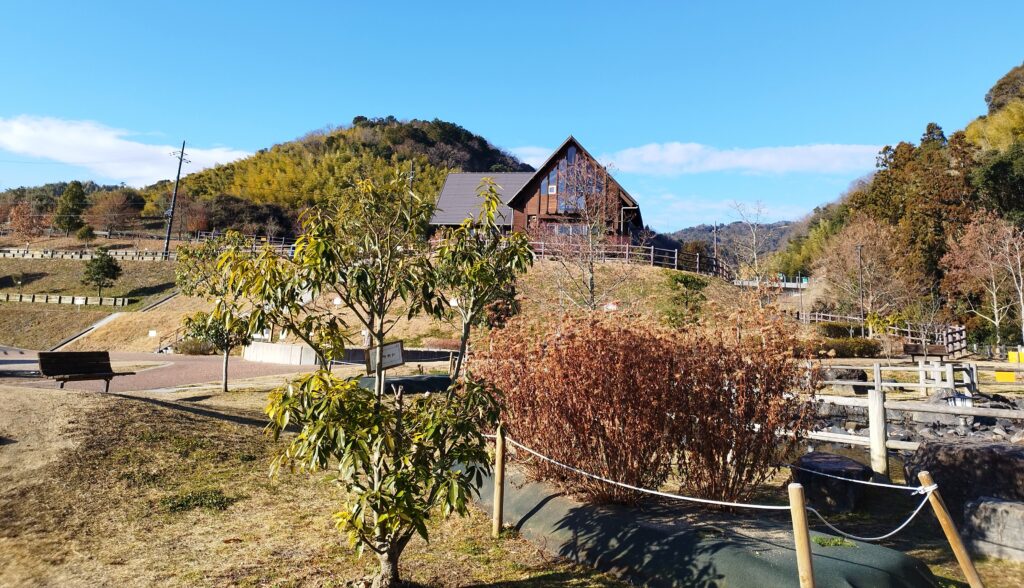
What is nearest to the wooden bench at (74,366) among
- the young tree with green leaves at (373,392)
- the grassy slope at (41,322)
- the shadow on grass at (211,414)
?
the shadow on grass at (211,414)

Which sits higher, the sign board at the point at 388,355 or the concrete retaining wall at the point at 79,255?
the concrete retaining wall at the point at 79,255

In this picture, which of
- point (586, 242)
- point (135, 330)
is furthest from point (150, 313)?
point (586, 242)

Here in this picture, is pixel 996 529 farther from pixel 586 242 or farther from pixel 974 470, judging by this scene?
pixel 586 242

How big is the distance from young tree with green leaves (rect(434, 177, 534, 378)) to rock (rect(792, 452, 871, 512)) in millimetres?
4687

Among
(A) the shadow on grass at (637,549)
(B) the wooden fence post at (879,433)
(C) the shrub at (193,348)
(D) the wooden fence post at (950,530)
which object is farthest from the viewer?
(C) the shrub at (193,348)

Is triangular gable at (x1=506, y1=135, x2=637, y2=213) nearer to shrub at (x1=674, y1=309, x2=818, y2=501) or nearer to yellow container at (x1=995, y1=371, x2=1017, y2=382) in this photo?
yellow container at (x1=995, y1=371, x2=1017, y2=382)

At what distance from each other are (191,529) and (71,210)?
85713mm

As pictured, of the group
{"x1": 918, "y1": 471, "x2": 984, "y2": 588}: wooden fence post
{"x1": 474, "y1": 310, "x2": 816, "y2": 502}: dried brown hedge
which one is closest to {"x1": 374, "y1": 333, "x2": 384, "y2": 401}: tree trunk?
{"x1": 474, "y1": 310, "x2": 816, "y2": 502}: dried brown hedge

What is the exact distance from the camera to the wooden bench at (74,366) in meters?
13.0

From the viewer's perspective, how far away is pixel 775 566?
4453 mm

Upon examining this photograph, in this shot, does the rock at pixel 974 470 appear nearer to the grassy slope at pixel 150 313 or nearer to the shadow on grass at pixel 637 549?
the shadow on grass at pixel 637 549

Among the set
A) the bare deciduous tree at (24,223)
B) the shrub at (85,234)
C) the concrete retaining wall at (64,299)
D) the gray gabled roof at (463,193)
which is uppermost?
the gray gabled roof at (463,193)

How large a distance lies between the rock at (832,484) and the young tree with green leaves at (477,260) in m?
4.69

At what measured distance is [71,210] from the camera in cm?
7419
